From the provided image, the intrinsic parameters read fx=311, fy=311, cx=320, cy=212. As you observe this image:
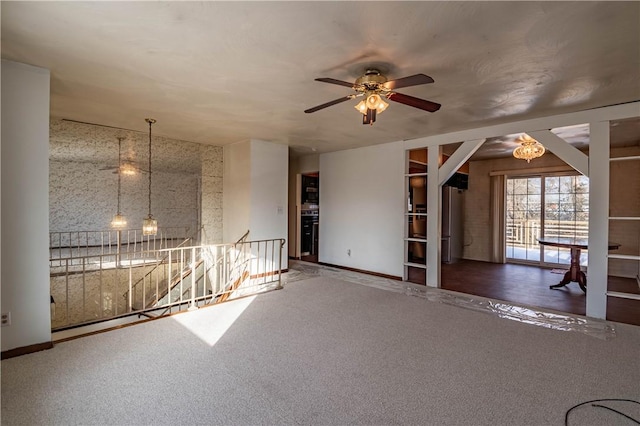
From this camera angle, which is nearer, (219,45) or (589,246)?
(219,45)

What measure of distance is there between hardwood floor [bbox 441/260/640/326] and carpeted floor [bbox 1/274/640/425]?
0.80m

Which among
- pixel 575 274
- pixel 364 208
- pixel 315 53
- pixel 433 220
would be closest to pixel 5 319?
pixel 315 53

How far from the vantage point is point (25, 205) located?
262 centimetres

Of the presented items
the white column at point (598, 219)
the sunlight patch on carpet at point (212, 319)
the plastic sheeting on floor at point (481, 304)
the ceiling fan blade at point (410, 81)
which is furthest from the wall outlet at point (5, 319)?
the white column at point (598, 219)

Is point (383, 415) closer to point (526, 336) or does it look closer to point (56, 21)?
point (526, 336)

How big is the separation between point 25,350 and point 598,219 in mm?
5895

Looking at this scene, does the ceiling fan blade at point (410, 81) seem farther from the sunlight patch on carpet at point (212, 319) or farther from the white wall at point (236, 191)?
the white wall at point (236, 191)

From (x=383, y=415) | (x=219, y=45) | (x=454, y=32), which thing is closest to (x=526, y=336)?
(x=383, y=415)

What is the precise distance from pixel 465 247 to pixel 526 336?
503cm

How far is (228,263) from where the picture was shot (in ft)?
19.9

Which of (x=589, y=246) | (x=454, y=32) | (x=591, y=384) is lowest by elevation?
(x=591, y=384)

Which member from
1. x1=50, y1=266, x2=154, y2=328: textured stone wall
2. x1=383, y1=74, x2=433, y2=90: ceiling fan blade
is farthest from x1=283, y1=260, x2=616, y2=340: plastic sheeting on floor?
x1=50, y1=266, x2=154, y2=328: textured stone wall

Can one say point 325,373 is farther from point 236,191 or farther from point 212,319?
point 236,191

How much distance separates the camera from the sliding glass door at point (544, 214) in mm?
6457
